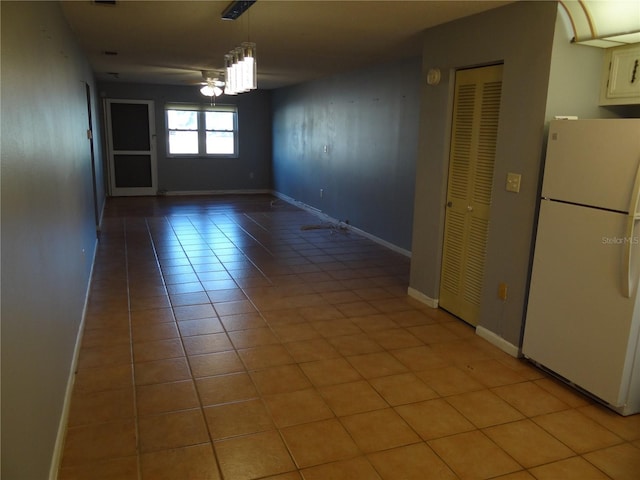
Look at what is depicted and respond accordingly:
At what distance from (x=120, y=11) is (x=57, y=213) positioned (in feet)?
5.82

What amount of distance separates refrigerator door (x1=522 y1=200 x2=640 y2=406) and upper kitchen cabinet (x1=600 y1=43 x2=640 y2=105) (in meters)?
0.74

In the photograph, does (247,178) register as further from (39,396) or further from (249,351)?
(39,396)

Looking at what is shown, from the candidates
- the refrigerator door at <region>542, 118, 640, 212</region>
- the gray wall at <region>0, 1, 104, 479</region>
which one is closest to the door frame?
the gray wall at <region>0, 1, 104, 479</region>

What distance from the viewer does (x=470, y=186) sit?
3.58 m

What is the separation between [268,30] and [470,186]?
6.80ft

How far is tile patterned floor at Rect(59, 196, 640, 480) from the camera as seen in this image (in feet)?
7.04

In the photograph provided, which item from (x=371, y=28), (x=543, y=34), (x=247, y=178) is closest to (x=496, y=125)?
(x=543, y=34)

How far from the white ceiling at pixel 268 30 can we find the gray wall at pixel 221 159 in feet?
10.7

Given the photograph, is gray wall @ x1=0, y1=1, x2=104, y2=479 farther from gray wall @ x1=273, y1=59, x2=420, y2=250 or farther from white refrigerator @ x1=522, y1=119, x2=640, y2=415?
gray wall @ x1=273, y1=59, x2=420, y2=250

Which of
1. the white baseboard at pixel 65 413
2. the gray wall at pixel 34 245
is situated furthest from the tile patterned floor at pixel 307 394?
the gray wall at pixel 34 245

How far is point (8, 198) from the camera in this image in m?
1.47

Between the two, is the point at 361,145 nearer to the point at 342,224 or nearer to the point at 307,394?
→ the point at 342,224

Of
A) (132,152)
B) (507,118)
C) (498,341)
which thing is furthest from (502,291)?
(132,152)

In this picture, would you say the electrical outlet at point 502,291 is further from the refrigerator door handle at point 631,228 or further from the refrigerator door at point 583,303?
the refrigerator door handle at point 631,228
